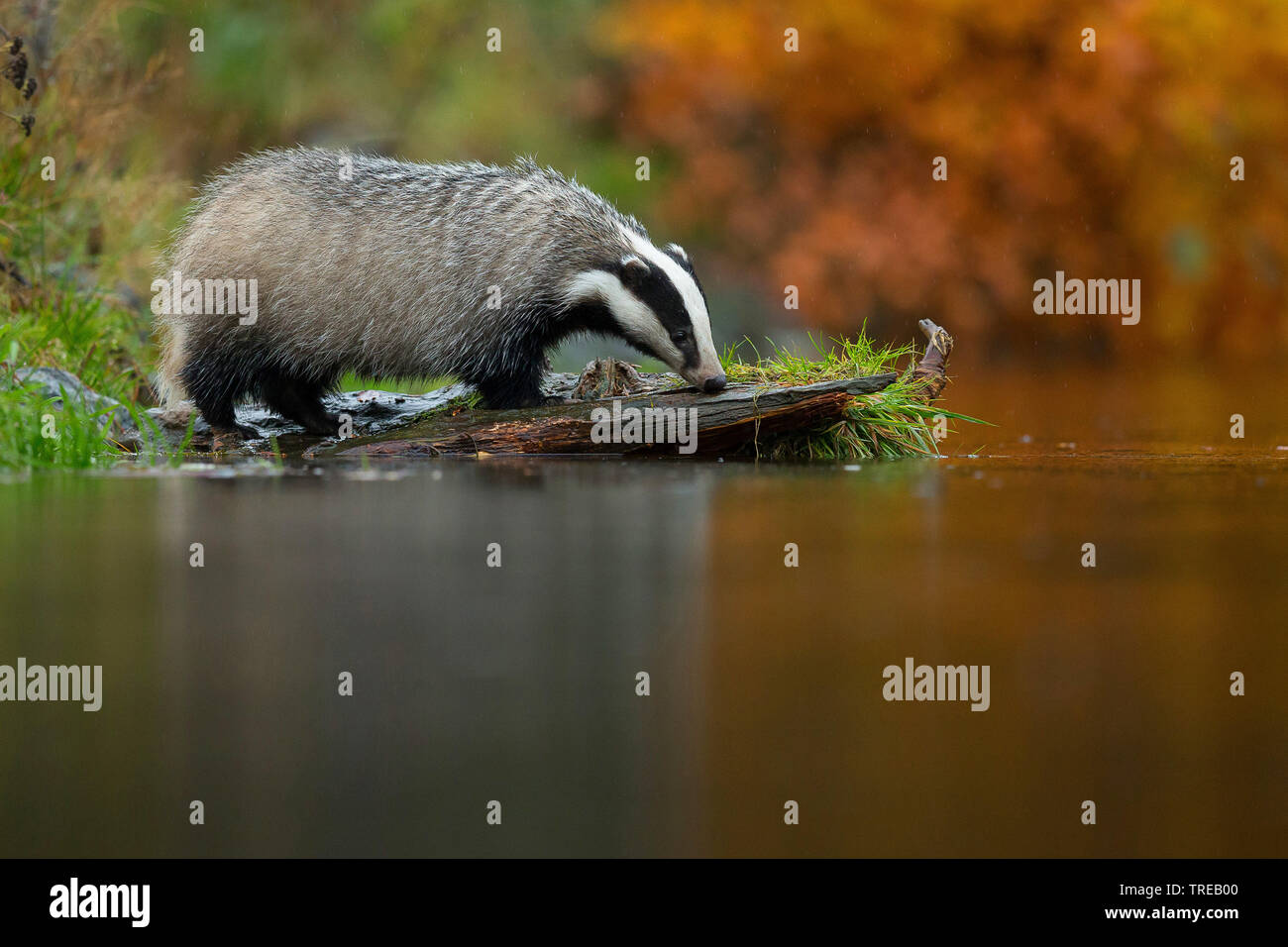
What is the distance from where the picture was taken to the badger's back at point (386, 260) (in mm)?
8625

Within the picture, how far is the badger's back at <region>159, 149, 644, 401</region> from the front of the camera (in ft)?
28.3

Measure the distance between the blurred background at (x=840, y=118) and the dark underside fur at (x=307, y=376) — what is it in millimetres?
10708

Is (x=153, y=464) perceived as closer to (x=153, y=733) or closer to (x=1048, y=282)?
(x=153, y=733)

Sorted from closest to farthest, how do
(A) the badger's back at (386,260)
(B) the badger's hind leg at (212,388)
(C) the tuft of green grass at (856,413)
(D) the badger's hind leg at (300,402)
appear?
1. (A) the badger's back at (386,260)
2. (C) the tuft of green grass at (856,413)
3. (B) the badger's hind leg at (212,388)
4. (D) the badger's hind leg at (300,402)

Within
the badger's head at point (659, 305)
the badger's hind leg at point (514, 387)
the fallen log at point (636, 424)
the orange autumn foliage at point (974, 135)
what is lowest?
the fallen log at point (636, 424)

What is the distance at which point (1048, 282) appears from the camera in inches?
872

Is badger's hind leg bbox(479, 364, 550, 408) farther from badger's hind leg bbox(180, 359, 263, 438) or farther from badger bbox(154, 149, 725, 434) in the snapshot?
badger's hind leg bbox(180, 359, 263, 438)

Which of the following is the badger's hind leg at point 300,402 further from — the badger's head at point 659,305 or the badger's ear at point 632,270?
the badger's ear at point 632,270

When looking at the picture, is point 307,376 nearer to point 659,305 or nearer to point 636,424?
point 636,424

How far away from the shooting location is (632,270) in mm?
8297

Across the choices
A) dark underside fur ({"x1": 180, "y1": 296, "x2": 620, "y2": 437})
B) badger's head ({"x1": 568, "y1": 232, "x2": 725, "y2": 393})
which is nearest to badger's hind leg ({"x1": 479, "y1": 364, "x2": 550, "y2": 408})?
dark underside fur ({"x1": 180, "y1": 296, "x2": 620, "y2": 437})

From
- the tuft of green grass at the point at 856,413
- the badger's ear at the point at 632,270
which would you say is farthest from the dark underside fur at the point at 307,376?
the tuft of green grass at the point at 856,413

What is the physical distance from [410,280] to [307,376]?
3.18ft

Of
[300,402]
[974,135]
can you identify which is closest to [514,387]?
[300,402]
